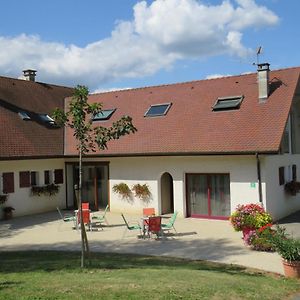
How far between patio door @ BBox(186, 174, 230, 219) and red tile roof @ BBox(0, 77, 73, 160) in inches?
294

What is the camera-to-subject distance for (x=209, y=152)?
61.6 ft

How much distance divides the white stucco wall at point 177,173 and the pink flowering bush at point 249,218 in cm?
298

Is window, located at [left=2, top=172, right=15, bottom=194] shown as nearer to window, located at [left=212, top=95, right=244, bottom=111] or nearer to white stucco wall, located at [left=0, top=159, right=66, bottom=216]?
white stucco wall, located at [left=0, top=159, right=66, bottom=216]

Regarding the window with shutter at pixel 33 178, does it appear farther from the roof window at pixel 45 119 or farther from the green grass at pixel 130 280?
the green grass at pixel 130 280

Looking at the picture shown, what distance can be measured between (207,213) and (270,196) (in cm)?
293

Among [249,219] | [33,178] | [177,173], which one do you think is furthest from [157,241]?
[33,178]

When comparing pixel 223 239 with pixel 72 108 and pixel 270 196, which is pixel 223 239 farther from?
pixel 72 108

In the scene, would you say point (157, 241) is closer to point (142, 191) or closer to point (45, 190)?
point (142, 191)

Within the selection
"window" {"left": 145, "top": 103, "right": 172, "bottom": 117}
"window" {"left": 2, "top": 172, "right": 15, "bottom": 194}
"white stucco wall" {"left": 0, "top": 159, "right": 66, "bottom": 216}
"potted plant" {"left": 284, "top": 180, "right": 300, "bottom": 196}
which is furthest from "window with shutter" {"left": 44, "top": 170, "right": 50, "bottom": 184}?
"potted plant" {"left": 284, "top": 180, "right": 300, "bottom": 196}

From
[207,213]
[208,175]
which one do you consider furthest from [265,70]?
[207,213]

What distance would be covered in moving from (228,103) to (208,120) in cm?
131

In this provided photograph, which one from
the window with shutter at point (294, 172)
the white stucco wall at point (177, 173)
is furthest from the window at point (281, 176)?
the white stucco wall at point (177, 173)

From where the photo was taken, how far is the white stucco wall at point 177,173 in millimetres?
18453

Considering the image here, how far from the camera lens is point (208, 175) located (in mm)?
19703
